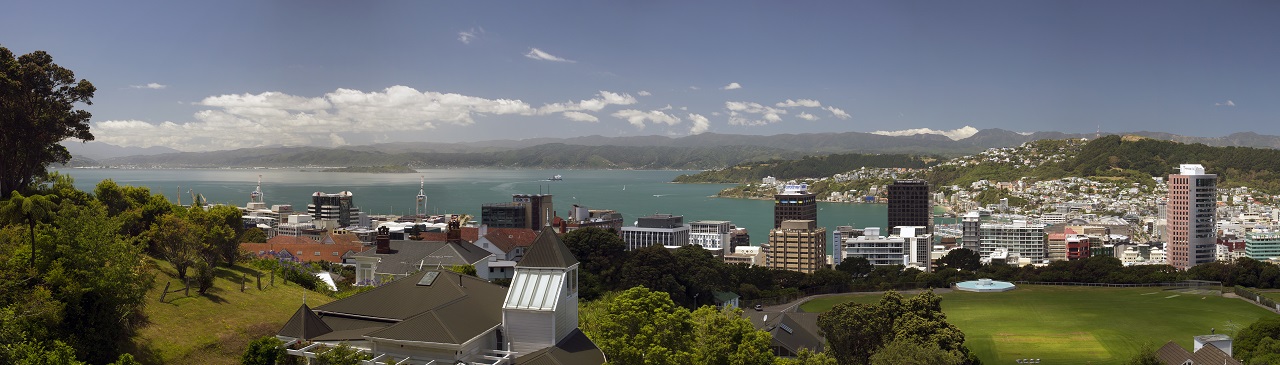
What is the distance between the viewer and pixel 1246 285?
35.5 metres

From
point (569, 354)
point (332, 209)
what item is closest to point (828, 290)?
point (569, 354)

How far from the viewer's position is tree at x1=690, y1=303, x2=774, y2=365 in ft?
35.4

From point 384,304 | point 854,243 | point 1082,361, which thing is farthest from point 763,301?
point 854,243

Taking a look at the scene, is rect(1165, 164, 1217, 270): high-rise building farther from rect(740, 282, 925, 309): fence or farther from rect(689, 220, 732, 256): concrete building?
rect(689, 220, 732, 256): concrete building

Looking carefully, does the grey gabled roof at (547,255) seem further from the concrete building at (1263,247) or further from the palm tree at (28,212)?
the concrete building at (1263,247)

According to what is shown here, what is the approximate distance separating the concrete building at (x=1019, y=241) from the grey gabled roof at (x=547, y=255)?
5546cm

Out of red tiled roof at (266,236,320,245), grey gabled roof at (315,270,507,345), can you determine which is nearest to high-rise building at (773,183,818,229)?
red tiled roof at (266,236,320,245)

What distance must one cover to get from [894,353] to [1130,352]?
42.5ft

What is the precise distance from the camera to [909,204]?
254ft

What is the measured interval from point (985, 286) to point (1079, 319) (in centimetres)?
840

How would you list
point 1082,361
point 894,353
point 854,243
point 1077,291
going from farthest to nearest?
point 854,243 → point 1077,291 → point 1082,361 → point 894,353

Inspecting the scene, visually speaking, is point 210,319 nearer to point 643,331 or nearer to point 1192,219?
point 643,331

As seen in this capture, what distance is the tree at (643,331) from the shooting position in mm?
10711

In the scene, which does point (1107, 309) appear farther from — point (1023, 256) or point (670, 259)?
point (1023, 256)
